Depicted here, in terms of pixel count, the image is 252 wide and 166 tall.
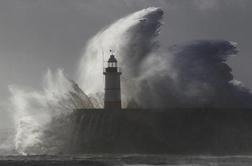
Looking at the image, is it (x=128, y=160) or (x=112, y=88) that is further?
(x=112, y=88)

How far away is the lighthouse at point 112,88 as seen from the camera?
5462cm

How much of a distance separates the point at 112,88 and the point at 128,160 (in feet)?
25.9

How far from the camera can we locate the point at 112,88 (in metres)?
54.6

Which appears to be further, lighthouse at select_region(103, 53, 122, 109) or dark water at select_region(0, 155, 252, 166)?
lighthouse at select_region(103, 53, 122, 109)

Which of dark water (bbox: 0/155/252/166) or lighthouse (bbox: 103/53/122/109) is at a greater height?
lighthouse (bbox: 103/53/122/109)

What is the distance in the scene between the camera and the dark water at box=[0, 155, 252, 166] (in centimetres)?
4616

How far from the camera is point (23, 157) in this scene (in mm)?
52500

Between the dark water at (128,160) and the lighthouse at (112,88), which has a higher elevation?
the lighthouse at (112,88)

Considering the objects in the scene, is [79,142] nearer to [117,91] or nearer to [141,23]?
[117,91]

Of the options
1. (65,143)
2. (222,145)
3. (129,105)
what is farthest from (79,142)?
(222,145)

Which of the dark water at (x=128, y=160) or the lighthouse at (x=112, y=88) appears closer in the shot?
the dark water at (x=128, y=160)

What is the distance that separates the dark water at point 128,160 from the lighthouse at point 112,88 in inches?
195

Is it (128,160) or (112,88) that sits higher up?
(112,88)

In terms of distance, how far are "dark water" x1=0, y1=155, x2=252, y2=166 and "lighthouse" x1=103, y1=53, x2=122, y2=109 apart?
4.94 metres
